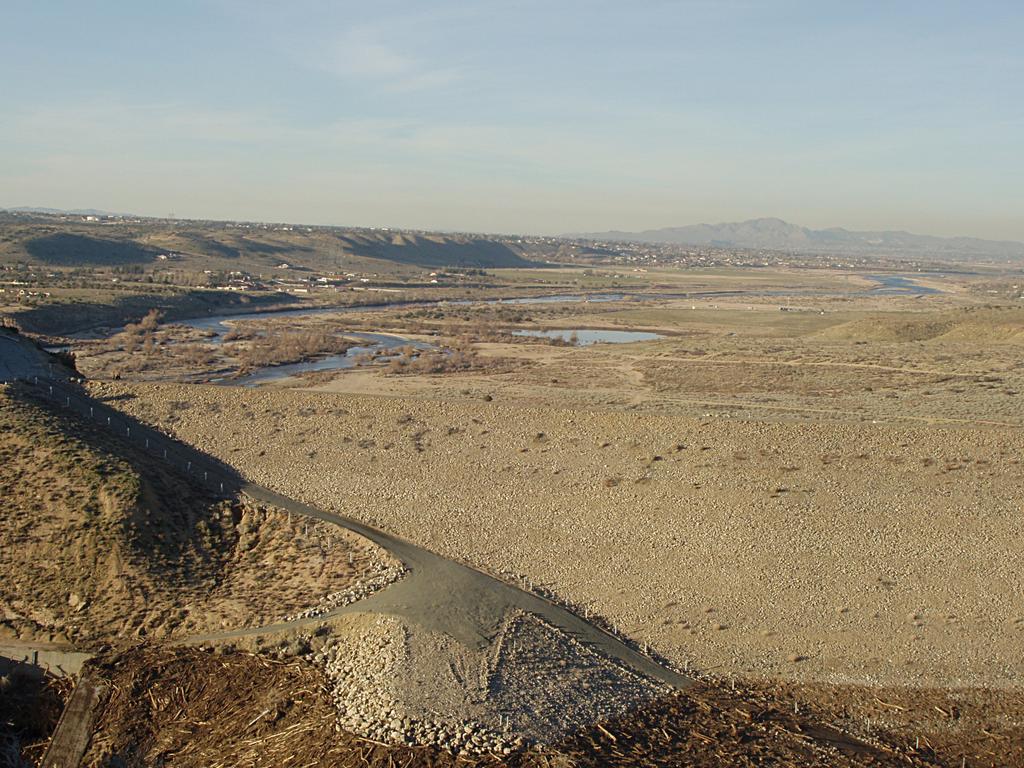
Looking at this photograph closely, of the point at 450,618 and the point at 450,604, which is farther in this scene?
the point at 450,604

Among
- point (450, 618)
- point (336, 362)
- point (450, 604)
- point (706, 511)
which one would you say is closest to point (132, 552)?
point (450, 604)

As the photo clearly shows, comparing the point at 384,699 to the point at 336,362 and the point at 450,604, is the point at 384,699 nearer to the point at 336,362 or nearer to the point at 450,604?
the point at 450,604

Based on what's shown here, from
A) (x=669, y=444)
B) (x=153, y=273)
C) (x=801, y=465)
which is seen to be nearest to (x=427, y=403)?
(x=669, y=444)

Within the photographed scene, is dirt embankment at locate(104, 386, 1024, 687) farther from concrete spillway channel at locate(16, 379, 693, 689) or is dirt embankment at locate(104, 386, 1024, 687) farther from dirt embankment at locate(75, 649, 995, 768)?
dirt embankment at locate(75, 649, 995, 768)

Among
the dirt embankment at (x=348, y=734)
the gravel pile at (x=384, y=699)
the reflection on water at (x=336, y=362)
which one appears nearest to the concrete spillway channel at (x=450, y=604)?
the gravel pile at (x=384, y=699)

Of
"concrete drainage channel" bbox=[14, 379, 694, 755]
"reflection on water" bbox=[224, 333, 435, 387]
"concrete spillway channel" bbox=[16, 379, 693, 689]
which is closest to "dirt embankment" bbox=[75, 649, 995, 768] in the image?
"concrete drainage channel" bbox=[14, 379, 694, 755]

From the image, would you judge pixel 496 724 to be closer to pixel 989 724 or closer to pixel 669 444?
pixel 989 724
